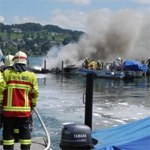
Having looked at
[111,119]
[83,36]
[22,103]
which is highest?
[83,36]

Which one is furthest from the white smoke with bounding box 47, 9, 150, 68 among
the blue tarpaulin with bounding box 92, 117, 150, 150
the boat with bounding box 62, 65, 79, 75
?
the blue tarpaulin with bounding box 92, 117, 150, 150

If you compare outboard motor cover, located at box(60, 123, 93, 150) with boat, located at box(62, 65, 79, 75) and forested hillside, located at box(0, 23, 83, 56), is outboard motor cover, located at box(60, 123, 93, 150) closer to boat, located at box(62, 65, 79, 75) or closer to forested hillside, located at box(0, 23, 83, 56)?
boat, located at box(62, 65, 79, 75)

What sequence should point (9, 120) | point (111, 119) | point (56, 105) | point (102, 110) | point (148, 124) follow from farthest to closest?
1. point (56, 105)
2. point (102, 110)
3. point (111, 119)
4. point (148, 124)
5. point (9, 120)

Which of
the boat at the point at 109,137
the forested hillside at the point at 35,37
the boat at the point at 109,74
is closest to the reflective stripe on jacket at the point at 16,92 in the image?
the boat at the point at 109,137

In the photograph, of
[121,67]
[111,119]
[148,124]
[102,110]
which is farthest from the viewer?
[121,67]

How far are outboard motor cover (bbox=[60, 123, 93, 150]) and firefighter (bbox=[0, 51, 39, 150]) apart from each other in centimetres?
147

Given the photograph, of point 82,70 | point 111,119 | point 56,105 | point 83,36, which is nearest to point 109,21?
point 83,36

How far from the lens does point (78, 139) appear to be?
484cm

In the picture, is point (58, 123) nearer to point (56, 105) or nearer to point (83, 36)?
point (56, 105)

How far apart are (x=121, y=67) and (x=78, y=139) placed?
3702cm

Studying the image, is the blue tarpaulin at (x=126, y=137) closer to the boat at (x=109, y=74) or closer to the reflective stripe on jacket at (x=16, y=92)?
the reflective stripe on jacket at (x=16, y=92)

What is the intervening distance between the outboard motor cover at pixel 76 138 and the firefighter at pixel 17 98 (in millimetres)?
1468

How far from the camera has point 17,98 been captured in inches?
244

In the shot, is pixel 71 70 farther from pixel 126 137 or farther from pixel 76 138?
pixel 76 138
